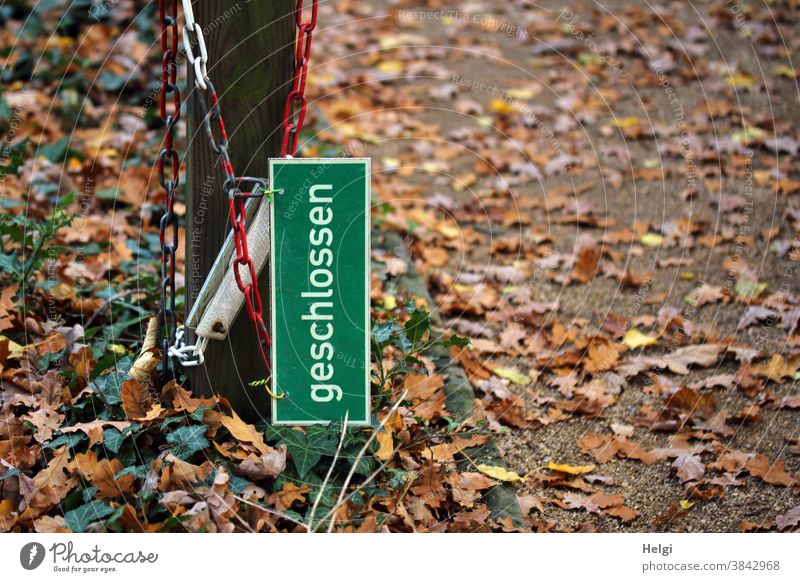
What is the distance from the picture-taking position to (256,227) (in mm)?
2344

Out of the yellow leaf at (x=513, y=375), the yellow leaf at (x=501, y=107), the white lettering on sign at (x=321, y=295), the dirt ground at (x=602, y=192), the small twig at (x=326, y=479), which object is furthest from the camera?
the yellow leaf at (x=501, y=107)

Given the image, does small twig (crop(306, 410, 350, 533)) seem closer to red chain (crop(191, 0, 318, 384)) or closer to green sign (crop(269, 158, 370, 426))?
green sign (crop(269, 158, 370, 426))

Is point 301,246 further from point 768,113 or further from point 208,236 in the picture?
point 768,113

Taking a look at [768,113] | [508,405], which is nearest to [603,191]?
[768,113]

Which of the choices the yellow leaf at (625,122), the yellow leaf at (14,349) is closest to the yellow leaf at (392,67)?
the yellow leaf at (625,122)

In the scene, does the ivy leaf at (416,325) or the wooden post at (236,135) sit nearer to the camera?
the wooden post at (236,135)

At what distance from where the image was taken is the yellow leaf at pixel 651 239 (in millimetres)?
4320

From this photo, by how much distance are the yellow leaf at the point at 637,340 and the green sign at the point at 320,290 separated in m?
1.60

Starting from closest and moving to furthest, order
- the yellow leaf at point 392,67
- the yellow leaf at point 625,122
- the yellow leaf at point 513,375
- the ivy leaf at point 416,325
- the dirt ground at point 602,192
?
the ivy leaf at point 416,325
the dirt ground at point 602,192
the yellow leaf at point 513,375
the yellow leaf at point 625,122
the yellow leaf at point 392,67

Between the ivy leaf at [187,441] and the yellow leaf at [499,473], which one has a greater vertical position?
the ivy leaf at [187,441]

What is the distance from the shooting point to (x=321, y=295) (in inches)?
91.5

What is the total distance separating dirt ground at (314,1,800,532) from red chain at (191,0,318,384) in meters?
1.04

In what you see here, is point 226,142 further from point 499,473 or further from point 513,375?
point 513,375

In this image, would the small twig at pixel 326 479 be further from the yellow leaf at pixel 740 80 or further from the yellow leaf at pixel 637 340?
the yellow leaf at pixel 740 80
